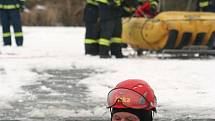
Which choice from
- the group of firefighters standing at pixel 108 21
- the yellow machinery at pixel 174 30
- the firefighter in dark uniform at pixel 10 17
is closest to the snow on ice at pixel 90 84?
the group of firefighters standing at pixel 108 21

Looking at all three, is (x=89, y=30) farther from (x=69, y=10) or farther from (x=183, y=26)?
(x=69, y=10)

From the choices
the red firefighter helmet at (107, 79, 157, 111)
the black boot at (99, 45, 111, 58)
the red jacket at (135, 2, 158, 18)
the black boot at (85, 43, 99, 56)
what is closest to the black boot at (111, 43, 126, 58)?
the black boot at (99, 45, 111, 58)

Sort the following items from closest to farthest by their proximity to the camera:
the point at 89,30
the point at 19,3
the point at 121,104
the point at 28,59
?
the point at 121,104 < the point at 28,59 < the point at 89,30 < the point at 19,3

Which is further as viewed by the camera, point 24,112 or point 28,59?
point 28,59

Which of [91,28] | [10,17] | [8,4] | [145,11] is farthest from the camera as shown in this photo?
[10,17]

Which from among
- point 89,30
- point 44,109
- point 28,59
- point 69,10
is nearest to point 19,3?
point 89,30

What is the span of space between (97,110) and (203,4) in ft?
20.1

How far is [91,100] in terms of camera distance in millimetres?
6340

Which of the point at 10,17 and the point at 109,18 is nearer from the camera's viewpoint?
the point at 109,18

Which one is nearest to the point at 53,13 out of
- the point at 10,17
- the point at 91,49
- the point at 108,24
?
the point at 10,17

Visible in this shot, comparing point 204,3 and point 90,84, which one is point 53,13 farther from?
point 90,84

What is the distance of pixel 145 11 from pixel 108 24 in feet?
4.67

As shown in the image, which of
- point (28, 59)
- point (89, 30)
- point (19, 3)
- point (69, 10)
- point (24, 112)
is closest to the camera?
point (24, 112)

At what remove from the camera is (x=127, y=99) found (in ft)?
10.9
